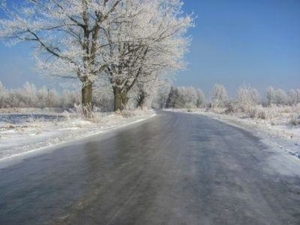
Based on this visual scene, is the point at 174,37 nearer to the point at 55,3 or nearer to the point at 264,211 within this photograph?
the point at 55,3

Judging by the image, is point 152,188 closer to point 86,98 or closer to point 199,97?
point 86,98

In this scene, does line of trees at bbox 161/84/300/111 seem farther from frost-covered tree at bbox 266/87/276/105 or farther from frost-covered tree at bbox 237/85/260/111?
frost-covered tree at bbox 237/85/260/111

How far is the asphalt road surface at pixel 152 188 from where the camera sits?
5238 mm

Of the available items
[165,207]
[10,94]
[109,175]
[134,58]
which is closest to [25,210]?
[165,207]

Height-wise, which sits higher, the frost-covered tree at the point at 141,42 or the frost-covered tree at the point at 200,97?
the frost-covered tree at the point at 141,42

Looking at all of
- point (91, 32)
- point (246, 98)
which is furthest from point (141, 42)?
point (246, 98)

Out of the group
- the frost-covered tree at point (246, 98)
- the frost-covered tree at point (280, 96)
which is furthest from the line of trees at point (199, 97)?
the frost-covered tree at point (246, 98)

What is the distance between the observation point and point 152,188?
6.79 metres

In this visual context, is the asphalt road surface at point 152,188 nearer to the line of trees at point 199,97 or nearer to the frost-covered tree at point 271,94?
the line of trees at point 199,97

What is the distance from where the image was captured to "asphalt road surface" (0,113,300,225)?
5.24 metres

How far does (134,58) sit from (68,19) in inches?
382

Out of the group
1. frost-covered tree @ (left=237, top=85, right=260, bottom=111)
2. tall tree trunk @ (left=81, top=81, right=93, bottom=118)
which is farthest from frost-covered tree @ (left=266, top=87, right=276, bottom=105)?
tall tree trunk @ (left=81, top=81, right=93, bottom=118)

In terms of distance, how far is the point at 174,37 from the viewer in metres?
37.8

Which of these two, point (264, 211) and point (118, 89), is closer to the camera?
point (264, 211)
